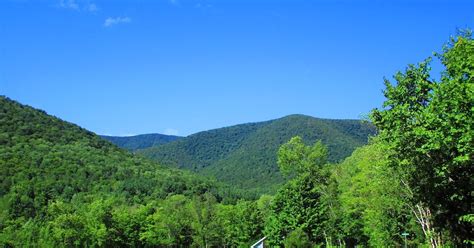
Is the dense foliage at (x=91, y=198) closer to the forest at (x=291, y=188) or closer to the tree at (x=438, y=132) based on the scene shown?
the forest at (x=291, y=188)

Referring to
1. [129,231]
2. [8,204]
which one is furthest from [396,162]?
[8,204]

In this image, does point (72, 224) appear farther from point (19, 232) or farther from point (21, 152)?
point (21, 152)

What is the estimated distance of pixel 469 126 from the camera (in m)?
18.6

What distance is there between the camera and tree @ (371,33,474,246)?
1967cm

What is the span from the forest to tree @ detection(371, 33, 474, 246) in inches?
2.7

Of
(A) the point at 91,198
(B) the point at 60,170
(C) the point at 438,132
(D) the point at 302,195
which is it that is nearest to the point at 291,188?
(D) the point at 302,195

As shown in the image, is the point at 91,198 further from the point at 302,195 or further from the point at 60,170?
the point at 302,195

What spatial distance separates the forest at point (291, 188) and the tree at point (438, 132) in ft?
0.22

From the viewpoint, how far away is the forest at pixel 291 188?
23.2m

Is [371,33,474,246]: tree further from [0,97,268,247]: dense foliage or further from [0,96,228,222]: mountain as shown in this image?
[0,96,228,222]: mountain

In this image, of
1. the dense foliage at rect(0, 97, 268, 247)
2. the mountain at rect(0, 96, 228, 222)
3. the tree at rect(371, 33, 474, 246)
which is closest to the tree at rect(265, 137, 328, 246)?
the tree at rect(371, 33, 474, 246)

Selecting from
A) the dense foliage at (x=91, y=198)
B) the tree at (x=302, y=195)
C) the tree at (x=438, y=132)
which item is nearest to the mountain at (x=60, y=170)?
the dense foliage at (x=91, y=198)

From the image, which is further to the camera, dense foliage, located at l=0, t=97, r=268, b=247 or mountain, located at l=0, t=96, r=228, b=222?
mountain, located at l=0, t=96, r=228, b=222

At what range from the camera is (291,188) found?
5466 cm
